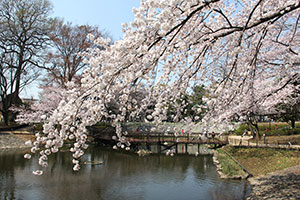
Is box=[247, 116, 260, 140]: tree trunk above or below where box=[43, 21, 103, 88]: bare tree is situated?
below

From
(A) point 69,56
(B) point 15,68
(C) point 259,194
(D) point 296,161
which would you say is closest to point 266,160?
(D) point 296,161

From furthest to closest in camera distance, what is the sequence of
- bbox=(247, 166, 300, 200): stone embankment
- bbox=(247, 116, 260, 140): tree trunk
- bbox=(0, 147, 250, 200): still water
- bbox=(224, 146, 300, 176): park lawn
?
1. bbox=(247, 116, 260, 140): tree trunk
2. bbox=(224, 146, 300, 176): park lawn
3. bbox=(0, 147, 250, 200): still water
4. bbox=(247, 166, 300, 200): stone embankment

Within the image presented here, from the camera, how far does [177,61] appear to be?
310 cm

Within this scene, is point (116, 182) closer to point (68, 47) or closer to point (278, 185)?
point (278, 185)

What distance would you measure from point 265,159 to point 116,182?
23.2ft

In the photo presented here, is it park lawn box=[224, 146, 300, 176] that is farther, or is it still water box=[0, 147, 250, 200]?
park lawn box=[224, 146, 300, 176]

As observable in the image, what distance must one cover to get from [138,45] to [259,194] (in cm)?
628

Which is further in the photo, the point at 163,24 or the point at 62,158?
the point at 62,158

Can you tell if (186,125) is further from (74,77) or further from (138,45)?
(74,77)

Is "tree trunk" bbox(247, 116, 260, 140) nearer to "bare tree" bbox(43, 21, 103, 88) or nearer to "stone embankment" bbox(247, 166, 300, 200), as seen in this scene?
"stone embankment" bbox(247, 166, 300, 200)

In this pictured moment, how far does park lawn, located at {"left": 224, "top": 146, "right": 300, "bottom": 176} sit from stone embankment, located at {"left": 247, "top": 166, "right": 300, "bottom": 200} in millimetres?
780

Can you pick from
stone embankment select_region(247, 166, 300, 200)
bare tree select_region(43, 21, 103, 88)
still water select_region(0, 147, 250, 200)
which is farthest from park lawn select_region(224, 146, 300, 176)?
bare tree select_region(43, 21, 103, 88)

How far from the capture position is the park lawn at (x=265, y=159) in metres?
9.37

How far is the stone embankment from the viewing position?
6082mm
